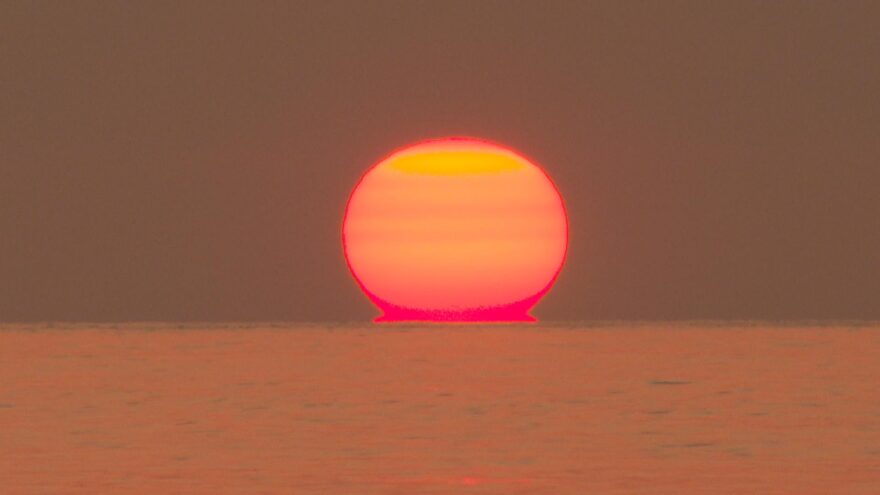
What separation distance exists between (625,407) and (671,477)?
4730mm

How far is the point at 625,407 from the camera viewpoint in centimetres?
1812

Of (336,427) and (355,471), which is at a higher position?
(336,427)

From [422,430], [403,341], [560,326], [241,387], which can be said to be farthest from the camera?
[560,326]

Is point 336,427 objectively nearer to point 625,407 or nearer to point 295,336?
point 625,407

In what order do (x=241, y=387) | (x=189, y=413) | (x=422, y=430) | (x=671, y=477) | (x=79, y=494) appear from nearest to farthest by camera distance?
(x=79, y=494), (x=671, y=477), (x=422, y=430), (x=189, y=413), (x=241, y=387)

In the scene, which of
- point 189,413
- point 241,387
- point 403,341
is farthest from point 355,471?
point 403,341

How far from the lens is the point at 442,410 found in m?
18.0

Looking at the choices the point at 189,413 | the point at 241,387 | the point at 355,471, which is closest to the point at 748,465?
the point at 355,471

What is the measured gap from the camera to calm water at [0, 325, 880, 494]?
13492 mm

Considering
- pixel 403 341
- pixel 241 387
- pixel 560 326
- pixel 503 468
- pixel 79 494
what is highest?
pixel 560 326

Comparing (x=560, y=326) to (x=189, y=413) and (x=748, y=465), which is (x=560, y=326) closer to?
(x=189, y=413)

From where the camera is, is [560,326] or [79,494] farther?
[560,326]

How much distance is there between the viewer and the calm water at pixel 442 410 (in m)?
13.5

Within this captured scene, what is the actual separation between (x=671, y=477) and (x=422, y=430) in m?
3.56
